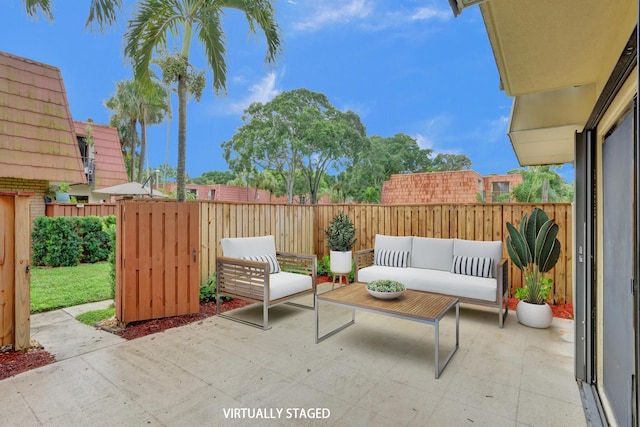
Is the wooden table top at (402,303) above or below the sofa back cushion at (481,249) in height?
below

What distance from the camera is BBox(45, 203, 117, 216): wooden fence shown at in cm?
827

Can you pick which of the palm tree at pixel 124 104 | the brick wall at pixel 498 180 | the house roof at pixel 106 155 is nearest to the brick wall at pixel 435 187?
the brick wall at pixel 498 180

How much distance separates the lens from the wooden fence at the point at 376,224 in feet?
15.2

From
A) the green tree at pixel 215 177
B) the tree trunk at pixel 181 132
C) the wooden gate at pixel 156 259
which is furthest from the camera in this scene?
the green tree at pixel 215 177

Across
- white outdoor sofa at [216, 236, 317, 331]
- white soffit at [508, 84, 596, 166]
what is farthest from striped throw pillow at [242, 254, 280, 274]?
white soffit at [508, 84, 596, 166]

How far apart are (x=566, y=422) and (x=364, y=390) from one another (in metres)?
1.37

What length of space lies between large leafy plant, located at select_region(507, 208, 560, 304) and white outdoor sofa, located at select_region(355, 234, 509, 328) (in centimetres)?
27

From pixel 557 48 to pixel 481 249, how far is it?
3108 mm

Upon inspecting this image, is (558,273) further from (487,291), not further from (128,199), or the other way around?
(128,199)

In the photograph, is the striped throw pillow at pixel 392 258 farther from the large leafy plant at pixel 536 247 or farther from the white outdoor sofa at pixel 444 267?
the large leafy plant at pixel 536 247

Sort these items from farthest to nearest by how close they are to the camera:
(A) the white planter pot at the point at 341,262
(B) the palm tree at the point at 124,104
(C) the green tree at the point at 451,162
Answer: (C) the green tree at the point at 451,162 → (B) the palm tree at the point at 124,104 → (A) the white planter pot at the point at 341,262

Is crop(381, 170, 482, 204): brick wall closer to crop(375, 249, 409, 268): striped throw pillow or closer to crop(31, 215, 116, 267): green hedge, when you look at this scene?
crop(375, 249, 409, 268): striped throw pillow

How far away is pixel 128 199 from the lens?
3816 millimetres

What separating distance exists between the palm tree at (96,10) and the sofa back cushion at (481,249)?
5.97 meters
